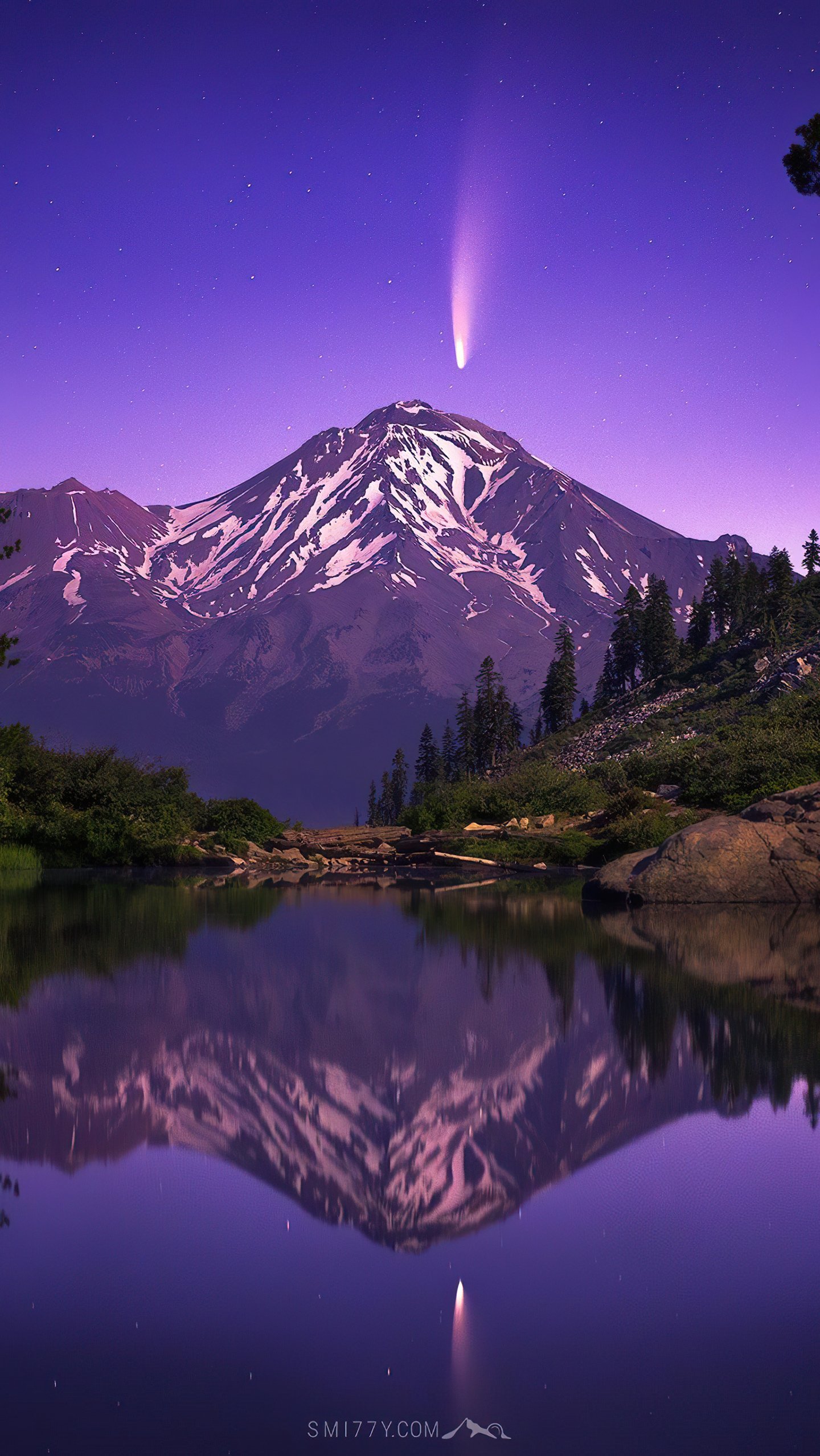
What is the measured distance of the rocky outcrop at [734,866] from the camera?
62.5 ft

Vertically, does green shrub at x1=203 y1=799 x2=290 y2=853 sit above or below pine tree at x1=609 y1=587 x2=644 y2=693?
below

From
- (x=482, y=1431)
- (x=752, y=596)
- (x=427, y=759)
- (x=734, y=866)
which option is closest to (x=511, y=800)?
(x=734, y=866)

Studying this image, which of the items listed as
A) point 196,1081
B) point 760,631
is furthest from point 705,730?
point 196,1081

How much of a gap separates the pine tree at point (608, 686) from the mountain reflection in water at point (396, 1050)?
84.6 metres

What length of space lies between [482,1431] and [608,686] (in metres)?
101

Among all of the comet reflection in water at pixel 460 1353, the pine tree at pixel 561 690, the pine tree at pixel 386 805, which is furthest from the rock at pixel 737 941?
the pine tree at pixel 386 805

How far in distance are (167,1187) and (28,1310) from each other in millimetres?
1120

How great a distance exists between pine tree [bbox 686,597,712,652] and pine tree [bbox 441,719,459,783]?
22.8 meters

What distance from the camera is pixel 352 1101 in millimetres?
5883

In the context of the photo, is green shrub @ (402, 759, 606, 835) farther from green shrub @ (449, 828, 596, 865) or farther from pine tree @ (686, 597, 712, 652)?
pine tree @ (686, 597, 712, 652)

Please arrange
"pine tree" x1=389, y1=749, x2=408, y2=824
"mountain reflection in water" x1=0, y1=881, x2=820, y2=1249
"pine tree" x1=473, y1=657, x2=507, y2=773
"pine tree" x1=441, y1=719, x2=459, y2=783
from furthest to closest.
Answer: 1. "pine tree" x1=389, y1=749, x2=408, y2=824
2. "pine tree" x1=441, y1=719, x2=459, y2=783
3. "pine tree" x1=473, y1=657, x2=507, y2=773
4. "mountain reflection in water" x1=0, y1=881, x2=820, y2=1249

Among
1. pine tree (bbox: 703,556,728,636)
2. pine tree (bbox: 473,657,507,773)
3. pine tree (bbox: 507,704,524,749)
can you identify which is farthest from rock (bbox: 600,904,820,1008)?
pine tree (bbox: 703,556,728,636)

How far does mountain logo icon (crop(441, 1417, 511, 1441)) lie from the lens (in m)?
2.92

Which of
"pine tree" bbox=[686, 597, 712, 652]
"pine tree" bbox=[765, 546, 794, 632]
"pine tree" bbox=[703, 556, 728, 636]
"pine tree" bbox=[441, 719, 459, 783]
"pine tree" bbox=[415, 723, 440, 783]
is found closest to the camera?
"pine tree" bbox=[765, 546, 794, 632]
